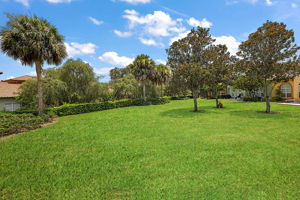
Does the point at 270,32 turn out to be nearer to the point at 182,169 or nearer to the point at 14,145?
the point at 182,169

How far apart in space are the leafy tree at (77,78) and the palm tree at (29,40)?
261 inches

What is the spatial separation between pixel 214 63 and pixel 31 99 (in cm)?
2018

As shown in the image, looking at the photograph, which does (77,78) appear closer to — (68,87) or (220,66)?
(68,87)

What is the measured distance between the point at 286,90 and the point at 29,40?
32250mm

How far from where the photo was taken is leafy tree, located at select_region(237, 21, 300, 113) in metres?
10.5

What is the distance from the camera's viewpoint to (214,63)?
13914mm

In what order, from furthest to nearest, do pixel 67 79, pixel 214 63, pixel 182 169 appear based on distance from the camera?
1. pixel 67 79
2. pixel 214 63
3. pixel 182 169

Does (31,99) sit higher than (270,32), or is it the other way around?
(270,32)

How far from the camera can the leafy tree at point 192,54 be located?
13.1 m

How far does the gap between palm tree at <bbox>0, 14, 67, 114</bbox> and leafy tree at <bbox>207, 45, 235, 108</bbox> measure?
14.1 meters

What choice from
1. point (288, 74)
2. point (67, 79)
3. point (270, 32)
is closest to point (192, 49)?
point (270, 32)

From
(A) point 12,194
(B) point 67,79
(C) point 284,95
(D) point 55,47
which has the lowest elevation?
(A) point 12,194

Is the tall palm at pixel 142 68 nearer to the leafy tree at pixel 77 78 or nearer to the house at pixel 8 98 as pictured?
the leafy tree at pixel 77 78

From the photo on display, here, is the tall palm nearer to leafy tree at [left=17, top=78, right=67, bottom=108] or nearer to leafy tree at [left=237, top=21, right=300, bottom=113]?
leafy tree at [left=17, top=78, right=67, bottom=108]
